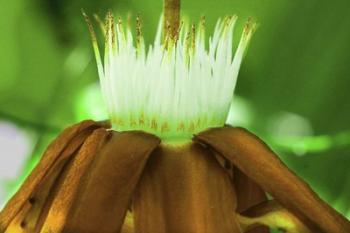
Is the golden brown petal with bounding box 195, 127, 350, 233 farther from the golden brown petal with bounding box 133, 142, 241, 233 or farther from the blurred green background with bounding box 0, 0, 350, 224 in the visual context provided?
the blurred green background with bounding box 0, 0, 350, 224

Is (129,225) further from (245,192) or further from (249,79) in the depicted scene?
(249,79)

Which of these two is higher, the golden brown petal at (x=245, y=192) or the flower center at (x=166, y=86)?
the flower center at (x=166, y=86)

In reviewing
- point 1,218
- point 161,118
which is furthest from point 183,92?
point 1,218

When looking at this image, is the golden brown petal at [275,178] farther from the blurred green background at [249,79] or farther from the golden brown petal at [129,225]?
the blurred green background at [249,79]

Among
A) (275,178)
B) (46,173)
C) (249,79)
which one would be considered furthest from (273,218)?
(249,79)

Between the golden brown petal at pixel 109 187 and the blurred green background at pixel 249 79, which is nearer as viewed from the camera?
the golden brown petal at pixel 109 187

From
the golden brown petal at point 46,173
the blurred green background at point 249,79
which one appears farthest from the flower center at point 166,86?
the blurred green background at point 249,79
